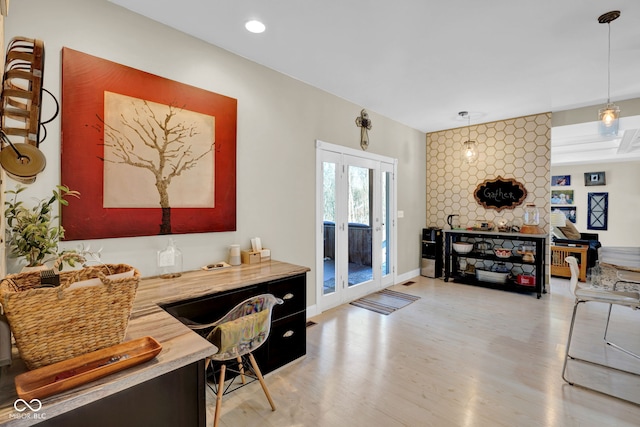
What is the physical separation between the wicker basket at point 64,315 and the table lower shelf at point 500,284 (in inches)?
202

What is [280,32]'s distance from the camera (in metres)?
2.46

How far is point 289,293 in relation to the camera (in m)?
2.49

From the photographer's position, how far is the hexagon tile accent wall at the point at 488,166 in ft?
15.0

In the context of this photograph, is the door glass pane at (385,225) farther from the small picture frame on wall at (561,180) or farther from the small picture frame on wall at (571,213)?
the small picture frame on wall at (561,180)

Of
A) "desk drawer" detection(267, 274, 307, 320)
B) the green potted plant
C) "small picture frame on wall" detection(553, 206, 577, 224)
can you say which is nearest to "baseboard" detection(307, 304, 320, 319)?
"desk drawer" detection(267, 274, 307, 320)

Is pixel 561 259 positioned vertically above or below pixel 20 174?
below

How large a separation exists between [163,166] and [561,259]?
6.58 meters

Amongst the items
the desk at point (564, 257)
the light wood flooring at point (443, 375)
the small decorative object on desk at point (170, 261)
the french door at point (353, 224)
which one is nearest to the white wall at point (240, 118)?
the small decorative object on desk at point (170, 261)

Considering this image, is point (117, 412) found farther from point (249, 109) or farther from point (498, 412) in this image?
point (249, 109)

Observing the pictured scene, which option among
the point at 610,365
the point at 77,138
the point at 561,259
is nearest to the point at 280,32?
the point at 77,138

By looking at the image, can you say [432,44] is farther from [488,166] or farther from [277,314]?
[488,166]

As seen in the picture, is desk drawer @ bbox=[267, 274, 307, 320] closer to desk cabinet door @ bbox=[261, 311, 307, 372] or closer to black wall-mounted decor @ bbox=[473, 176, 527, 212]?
desk cabinet door @ bbox=[261, 311, 307, 372]

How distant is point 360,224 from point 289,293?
6.80ft

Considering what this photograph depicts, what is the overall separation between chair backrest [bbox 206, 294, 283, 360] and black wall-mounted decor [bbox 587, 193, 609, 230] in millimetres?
10777
